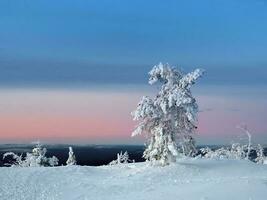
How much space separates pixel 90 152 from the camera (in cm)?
17200

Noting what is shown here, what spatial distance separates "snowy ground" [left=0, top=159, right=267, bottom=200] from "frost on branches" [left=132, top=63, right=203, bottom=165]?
1319mm

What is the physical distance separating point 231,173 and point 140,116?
25.4 ft

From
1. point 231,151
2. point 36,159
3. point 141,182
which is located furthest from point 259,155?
point 141,182

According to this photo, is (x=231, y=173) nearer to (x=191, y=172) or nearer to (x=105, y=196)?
(x=191, y=172)

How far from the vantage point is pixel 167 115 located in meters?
45.4

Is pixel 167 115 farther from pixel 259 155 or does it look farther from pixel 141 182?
pixel 259 155

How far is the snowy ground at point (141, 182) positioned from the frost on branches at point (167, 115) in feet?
4.33

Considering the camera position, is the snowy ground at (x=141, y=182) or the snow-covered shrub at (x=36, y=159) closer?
the snowy ground at (x=141, y=182)

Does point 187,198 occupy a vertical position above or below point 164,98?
below

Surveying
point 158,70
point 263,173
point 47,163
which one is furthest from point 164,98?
point 47,163

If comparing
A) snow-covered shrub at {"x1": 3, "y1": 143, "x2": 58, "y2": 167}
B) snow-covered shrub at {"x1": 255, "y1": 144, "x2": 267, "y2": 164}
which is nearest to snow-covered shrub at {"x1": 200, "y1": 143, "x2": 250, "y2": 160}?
snow-covered shrub at {"x1": 255, "y1": 144, "x2": 267, "y2": 164}

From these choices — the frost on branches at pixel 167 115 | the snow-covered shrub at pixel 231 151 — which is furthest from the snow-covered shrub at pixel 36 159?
the frost on branches at pixel 167 115

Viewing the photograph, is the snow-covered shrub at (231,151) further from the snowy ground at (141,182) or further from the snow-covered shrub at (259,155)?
the snowy ground at (141,182)

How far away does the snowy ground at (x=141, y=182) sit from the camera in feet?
110
